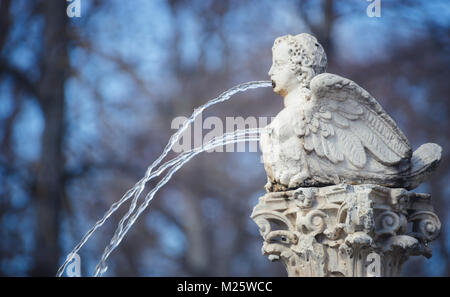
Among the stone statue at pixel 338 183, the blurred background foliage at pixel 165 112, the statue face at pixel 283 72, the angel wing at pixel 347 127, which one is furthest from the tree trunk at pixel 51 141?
the angel wing at pixel 347 127

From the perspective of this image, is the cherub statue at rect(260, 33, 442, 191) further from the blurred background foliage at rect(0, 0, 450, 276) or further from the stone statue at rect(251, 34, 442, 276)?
the blurred background foliage at rect(0, 0, 450, 276)

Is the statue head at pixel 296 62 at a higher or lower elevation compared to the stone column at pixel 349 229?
higher

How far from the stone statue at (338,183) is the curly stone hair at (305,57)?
0.04 ft

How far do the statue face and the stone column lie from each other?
86 cm

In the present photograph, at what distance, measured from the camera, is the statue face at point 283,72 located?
7.01 metres

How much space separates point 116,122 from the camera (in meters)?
15.9

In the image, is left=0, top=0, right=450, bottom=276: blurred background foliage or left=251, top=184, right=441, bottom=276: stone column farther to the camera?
left=0, top=0, right=450, bottom=276: blurred background foliage

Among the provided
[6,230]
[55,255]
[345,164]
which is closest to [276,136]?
[345,164]

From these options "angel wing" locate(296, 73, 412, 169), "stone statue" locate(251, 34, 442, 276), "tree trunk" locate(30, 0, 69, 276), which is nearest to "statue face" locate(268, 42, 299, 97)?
"stone statue" locate(251, 34, 442, 276)

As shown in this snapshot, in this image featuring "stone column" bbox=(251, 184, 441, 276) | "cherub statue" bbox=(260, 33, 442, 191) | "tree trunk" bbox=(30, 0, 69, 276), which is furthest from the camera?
"tree trunk" bbox=(30, 0, 69, 276)

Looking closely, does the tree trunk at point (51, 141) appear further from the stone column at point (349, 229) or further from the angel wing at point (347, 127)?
the angel wing at point (347, 127)

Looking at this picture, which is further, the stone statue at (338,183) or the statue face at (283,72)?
the statue face at (283,72)

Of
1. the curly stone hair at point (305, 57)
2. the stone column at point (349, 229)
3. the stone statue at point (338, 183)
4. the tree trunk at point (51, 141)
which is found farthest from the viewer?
the tree trunk at point (51, 141)

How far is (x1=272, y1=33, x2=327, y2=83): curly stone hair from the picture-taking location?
6.96 m
